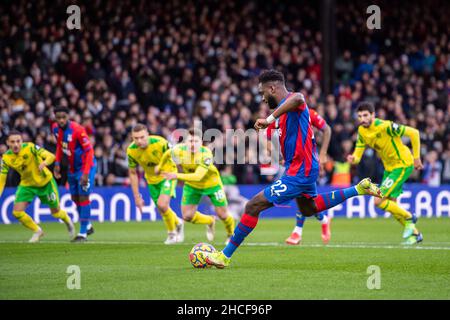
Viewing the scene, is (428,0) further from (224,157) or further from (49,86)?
(49,86)

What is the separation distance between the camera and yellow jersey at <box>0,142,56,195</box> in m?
14.9

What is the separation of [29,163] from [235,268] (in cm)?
618

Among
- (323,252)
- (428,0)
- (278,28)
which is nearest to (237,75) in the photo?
(278,28)

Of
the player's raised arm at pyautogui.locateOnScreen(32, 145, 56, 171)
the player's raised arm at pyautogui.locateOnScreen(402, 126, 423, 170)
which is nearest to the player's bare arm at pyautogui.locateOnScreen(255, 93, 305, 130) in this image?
the player's raised arm at pyautogui.locateOnScreen(402, 126, 423, 170)

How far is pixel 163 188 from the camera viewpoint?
1427cm

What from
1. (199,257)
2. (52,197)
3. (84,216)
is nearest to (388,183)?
(199,257)

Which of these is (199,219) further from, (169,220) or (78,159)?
(78,159)

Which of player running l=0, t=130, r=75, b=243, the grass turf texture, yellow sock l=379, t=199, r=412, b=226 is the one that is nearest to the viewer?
the grass turf texture

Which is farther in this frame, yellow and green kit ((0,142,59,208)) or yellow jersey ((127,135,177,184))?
yellow and green kit ((0,142,59,208))

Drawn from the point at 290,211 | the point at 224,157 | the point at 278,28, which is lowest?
the point at 290,211

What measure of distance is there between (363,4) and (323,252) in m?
20.3

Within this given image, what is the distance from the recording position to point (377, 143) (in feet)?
46.8

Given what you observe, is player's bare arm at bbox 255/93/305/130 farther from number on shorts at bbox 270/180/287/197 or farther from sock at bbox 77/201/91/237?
sock at bbox 77/201/91/237

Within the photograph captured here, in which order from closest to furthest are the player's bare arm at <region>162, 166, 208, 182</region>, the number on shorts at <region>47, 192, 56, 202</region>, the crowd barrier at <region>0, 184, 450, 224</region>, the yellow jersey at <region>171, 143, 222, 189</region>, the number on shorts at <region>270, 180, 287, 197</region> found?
the number on shorts at <region>270, 180, 287, 197</region>
the player's bare arm at <region>162, 166, 208, 182</region>
the yellow jersey at <region>171, 143, 222, 189</region>
the number on shorts at <region>47, 192, 56, 202</region>
the crowd barrier at <region>0, 184, 450, 224</region>
